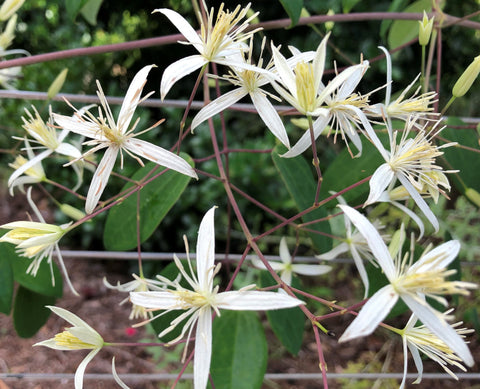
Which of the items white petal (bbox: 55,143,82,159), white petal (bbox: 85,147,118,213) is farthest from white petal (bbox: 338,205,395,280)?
white petal (bbox: 55,143,82,159)

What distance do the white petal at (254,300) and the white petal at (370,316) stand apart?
0.15 feet

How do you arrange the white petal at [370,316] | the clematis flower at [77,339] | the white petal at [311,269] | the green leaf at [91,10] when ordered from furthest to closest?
the green leaf at [91,10] < the white petal at [311,269] < the clematis flower at [77,339] < the white petal at [370,316]

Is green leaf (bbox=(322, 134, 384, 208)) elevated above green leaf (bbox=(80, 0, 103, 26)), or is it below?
below

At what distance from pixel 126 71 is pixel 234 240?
0.70 meters

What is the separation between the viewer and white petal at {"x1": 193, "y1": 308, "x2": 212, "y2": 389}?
14.7 inches

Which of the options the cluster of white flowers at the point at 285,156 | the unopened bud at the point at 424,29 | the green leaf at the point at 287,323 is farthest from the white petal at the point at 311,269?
the unopened bud at the point at 424,29

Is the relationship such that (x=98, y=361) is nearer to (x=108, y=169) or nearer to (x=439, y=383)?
(x=439, y=383)

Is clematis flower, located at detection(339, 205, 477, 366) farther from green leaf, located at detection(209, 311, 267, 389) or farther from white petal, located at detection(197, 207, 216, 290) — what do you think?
green leaf, located at detection(209, 311, 267, 389)

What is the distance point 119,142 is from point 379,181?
0.78 feet

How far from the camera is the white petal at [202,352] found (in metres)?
0.37

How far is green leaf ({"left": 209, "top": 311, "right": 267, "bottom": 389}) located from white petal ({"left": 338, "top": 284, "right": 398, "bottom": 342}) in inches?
9.3

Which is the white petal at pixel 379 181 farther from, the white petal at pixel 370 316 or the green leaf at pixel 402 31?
the green leaf at pixel 402 31

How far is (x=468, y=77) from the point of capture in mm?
512

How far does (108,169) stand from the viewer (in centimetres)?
44
